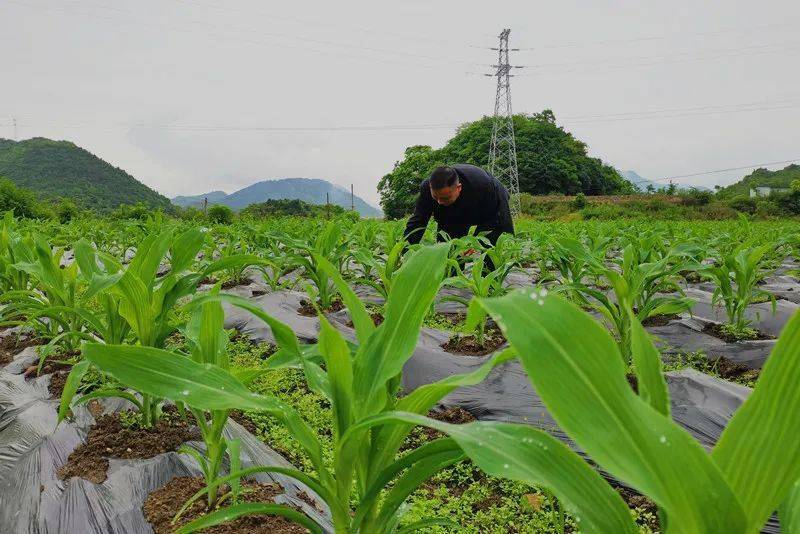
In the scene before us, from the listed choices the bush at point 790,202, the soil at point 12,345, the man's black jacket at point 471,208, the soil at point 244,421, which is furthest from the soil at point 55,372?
the bush at point 790,202

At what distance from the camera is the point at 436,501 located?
158 cm

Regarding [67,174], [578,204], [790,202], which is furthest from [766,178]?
[67,174]

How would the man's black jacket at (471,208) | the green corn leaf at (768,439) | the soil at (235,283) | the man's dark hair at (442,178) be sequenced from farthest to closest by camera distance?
the man's black jacket at (471,208) → the soil at (235,283) → the man's dark hair at (442,178) → the green corn leaf at (768,439)

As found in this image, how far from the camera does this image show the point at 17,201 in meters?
19.7

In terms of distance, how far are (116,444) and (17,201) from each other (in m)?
23.0

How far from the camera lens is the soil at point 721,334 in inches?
117

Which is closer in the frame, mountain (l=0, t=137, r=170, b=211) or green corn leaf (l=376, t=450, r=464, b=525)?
green corn leaf (l=376, t=450, r=464, b=525)

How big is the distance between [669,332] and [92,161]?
62.5 m

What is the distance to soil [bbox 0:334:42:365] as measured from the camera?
8.49 ft

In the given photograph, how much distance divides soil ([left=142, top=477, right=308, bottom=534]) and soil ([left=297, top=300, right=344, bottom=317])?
7.00 feet

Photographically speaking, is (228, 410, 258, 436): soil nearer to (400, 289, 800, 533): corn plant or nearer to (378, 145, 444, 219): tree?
(400, 289, 800, 533): corn plant

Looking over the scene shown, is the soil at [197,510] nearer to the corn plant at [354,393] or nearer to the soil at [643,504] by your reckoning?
the corn plant at [354,393]

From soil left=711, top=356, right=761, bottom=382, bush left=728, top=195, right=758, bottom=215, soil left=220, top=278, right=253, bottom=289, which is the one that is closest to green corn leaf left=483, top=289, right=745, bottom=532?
soil left=711, top=356, right=761, bottom=382

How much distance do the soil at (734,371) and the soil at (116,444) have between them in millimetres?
2449
